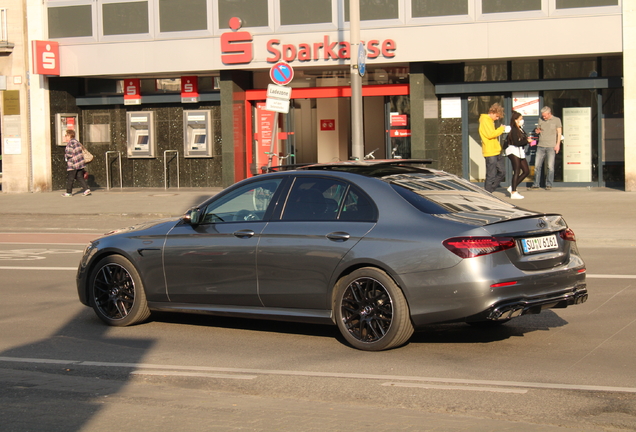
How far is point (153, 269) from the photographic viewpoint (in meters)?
7.86

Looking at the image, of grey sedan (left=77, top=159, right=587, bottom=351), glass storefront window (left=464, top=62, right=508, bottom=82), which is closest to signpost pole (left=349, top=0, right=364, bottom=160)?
glass storefront window (left=464, top=62, right=508, bottom=82)

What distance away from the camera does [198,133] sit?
24.5 m

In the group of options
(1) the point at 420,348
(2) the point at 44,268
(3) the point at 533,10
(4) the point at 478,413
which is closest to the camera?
(4) the point at 478,413

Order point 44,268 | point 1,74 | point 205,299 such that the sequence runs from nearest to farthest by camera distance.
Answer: point 205,299
point 44,268
point 1,74

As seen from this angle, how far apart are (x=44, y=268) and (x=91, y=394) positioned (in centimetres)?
643

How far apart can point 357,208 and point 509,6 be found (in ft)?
48.2

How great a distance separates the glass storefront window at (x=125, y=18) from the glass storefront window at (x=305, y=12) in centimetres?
381

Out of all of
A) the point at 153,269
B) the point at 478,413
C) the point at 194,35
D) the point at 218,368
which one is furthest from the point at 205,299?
the point at 194,35

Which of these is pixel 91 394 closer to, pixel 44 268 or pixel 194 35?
pixel 44 268

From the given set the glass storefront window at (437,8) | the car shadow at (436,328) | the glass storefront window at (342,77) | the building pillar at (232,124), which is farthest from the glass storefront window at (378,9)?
the car shadow at (436,328)

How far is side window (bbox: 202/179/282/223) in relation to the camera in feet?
24.6

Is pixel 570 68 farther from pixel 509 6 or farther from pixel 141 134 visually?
pixel 141 134

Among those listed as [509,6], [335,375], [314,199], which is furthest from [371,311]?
[509,6]

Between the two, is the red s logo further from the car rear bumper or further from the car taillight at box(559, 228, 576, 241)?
the car rear bumper
